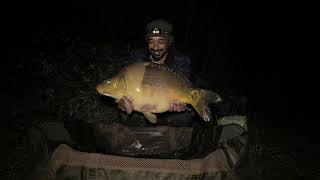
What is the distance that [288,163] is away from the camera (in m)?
4.05

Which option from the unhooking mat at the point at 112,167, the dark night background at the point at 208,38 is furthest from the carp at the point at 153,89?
the dark night background at the point at 208,38

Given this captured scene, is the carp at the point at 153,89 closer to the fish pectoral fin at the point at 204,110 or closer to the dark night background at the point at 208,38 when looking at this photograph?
the fish pectoral fin at the point at 204,110

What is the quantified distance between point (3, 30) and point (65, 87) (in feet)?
18.3

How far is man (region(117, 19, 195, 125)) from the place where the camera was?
3.12 metres

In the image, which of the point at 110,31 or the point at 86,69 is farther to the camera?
the point at 110,31

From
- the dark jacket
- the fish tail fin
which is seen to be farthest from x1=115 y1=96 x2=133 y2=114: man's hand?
the dark jacket

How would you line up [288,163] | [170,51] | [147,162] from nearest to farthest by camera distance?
[147,162] → [170,51] → [288,163]

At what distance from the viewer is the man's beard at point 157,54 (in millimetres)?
3231

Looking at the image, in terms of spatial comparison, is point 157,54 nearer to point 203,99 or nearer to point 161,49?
point 161,49

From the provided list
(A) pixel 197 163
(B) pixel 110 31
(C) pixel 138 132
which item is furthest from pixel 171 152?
(B) pixel 110 31

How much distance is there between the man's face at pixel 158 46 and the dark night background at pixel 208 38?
2508 mm

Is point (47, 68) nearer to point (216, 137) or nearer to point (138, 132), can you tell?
point (138, 132)

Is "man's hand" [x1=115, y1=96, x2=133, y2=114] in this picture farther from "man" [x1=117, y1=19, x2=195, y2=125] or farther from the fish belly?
"man" [x1=117, y1=19, x2=195, y2=125]

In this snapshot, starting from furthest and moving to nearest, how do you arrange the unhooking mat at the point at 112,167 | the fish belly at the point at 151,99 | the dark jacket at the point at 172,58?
the dark jacket at the point at 172,58 < the fish belly at the point at 151,99 < the unhooking mat at the point at 112,167
